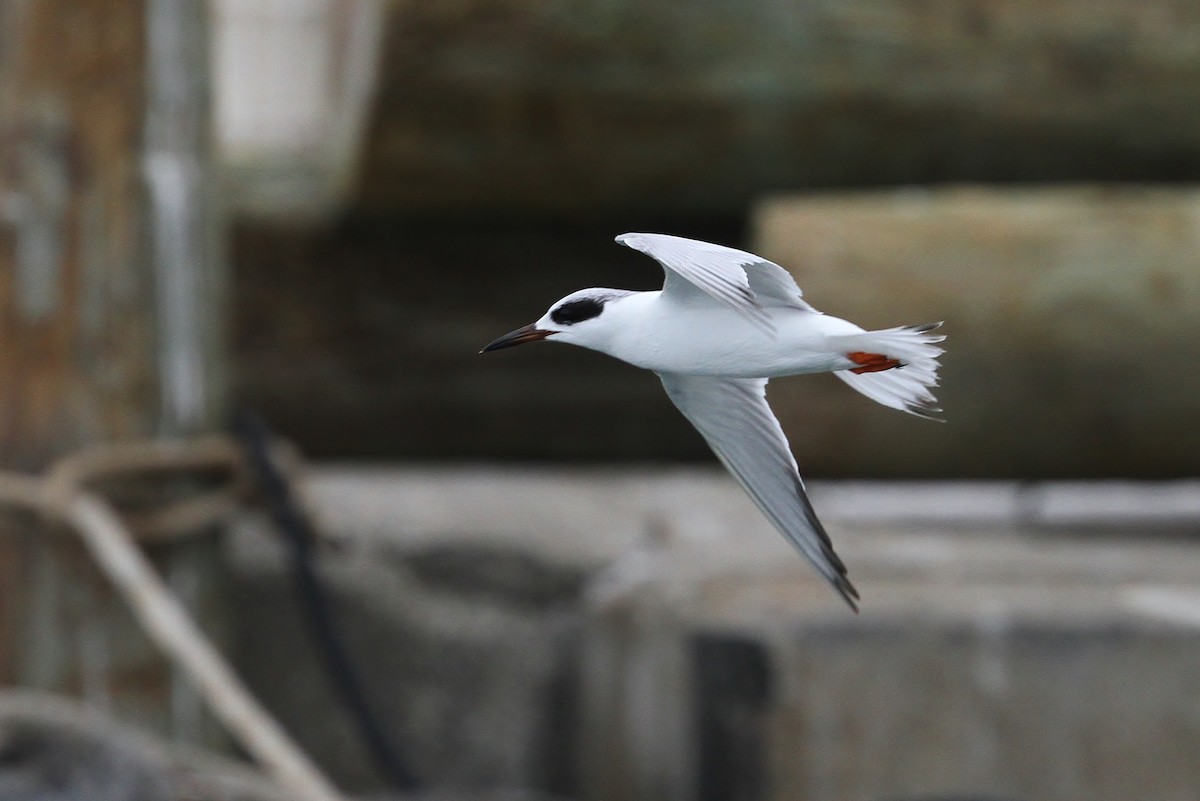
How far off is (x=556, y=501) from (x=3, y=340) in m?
1.14

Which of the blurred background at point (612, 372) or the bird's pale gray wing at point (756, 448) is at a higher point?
the bird's pale gray wing at point (756, 448)

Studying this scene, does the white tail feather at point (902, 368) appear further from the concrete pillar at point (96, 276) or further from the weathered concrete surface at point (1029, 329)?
the concrete pillar at point (96, 276)

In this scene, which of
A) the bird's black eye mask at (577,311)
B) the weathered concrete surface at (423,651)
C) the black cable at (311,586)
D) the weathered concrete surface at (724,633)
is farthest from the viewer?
the weathered concrete surface at (423,651)

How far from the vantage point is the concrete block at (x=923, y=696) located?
190 centimetres

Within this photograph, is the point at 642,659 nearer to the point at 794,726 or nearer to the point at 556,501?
the point at 794,726

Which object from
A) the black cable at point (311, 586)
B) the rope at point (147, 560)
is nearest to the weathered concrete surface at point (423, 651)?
the black cable at point (311, 586)

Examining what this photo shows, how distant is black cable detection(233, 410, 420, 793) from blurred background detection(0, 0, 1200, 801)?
0.01 metres

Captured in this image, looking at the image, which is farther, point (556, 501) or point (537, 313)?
point (556, 501)

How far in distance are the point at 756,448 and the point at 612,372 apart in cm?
166

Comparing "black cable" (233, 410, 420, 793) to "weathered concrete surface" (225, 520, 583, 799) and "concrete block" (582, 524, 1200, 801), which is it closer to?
"weathered concrete surface" (225, 520, 583, 799)

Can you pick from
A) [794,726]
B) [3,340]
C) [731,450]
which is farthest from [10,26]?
[731,450]

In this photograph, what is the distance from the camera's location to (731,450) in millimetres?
814

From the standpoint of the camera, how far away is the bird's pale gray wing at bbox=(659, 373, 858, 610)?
Answer: 2.29 ft

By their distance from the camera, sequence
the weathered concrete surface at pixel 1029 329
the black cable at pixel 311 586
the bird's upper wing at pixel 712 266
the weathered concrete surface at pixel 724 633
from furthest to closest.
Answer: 1. the black cable at pixel 311 586
2. the weathered concrete surface at pixel 724 633
3. the weathered concrete surface at pixel 1029 329
4. the bird's upper wing at pixel 712 266
